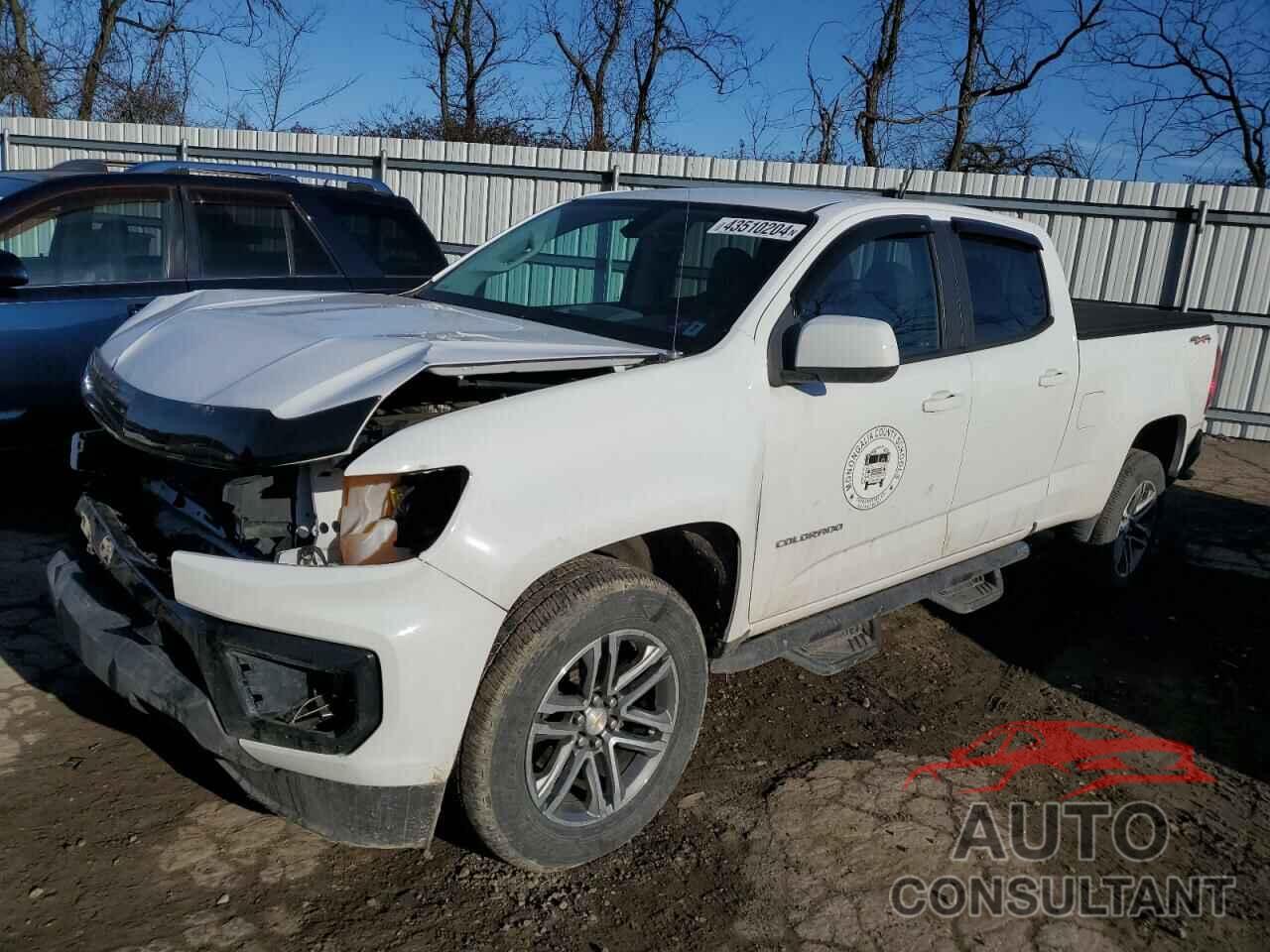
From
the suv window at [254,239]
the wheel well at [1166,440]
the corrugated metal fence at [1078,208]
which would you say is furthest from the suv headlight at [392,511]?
the corrugated metal fence at [1078,208]

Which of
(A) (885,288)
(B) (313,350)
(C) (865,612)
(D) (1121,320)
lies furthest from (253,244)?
(D) (1121,320)

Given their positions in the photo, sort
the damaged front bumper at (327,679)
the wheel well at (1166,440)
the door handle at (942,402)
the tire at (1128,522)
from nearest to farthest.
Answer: the damaged front bumper at (327,679) < the door handle at (942,402) < the tire at (1128,522) < the wheel well at (1166,440)

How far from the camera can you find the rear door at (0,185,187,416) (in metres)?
5.06

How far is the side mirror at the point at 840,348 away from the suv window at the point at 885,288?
11.5 inches

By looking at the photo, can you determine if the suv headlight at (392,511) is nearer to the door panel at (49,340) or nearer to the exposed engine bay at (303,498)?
the exposed engine bay at (303,498)

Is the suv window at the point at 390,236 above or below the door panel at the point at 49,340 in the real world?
above

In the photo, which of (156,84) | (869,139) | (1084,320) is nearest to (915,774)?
(1084,320)

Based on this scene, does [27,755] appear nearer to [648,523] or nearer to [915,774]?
[648,523]

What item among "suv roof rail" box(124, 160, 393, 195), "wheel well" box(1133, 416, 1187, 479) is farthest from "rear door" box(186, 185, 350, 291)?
"wheel well" box(1133, 416, 1187, 479)

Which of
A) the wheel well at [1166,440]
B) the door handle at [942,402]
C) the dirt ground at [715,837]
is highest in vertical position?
the door handle at [942,402]

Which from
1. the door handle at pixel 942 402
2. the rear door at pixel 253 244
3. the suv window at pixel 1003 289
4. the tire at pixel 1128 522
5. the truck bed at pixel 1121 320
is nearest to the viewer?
the door handle at pixel 942 402

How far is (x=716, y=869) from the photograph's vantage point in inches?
115

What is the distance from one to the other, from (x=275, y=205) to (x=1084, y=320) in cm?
444

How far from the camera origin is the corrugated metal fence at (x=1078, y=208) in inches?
415
